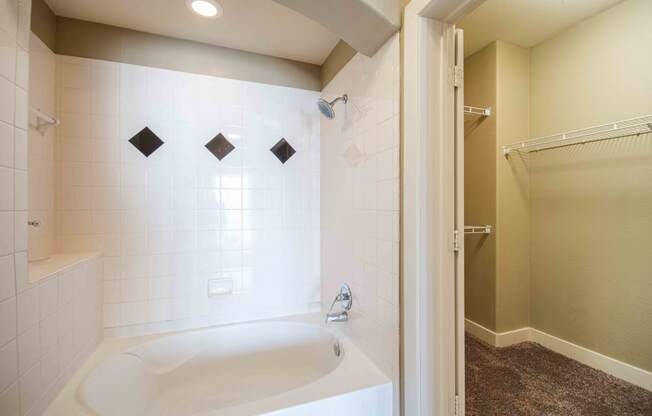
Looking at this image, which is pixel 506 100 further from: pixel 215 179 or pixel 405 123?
pixel 215 179

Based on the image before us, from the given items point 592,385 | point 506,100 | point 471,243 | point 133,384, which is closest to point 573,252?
point 471,243

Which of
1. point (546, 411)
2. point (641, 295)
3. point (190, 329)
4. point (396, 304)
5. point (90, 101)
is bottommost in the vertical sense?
point (546, 411)

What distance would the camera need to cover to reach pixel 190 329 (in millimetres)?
1788

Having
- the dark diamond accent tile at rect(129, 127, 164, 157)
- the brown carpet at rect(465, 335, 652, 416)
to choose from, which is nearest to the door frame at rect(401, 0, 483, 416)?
the brown carpet at rect(465, 335, 652, 416)

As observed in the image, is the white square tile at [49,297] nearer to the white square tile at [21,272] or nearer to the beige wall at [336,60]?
the white square tile at [21,272]

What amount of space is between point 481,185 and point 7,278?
2872mm

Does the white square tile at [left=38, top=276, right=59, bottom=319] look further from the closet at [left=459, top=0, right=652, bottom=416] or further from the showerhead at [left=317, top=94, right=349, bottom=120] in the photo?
the closet at [left=459, top=0, right=652, bottom=416]

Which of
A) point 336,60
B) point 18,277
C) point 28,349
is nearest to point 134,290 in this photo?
point 28,349

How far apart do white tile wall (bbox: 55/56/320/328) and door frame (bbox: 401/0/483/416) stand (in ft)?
3.61

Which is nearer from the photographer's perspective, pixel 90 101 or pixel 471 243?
pixel 90 101

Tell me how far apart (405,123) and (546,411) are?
187 cm

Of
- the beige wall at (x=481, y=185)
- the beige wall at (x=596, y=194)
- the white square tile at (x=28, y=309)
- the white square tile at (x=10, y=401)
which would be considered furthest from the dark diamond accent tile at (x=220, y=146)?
the beige wall at (x=596, y=194)

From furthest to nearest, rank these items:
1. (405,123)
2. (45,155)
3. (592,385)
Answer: (592,385), (45,155), (405,123)

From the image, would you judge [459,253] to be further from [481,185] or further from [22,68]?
[22,68]
